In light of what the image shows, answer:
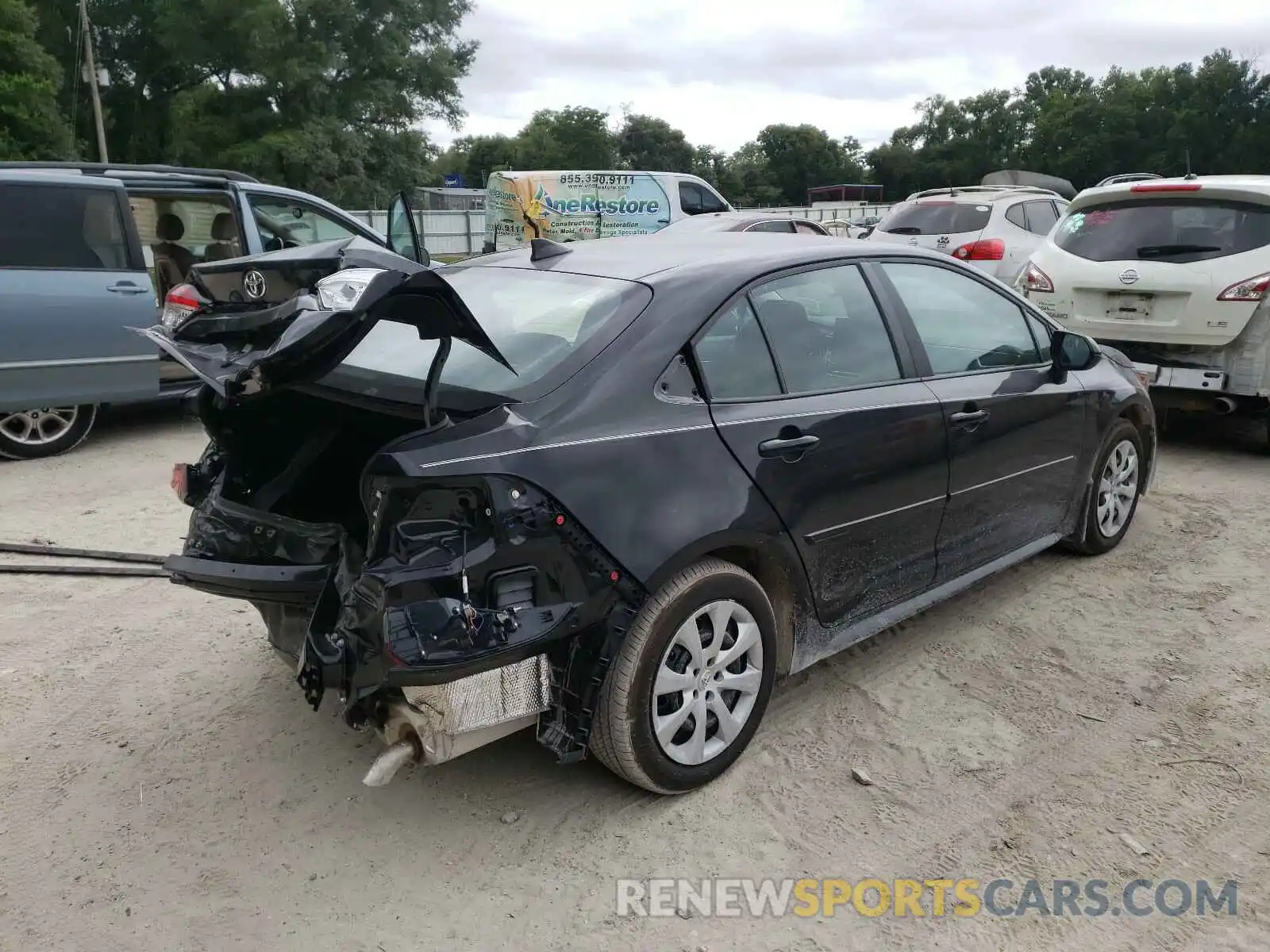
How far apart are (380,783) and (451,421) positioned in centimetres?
97

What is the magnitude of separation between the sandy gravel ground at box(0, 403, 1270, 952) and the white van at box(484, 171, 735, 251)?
15476 millimetres

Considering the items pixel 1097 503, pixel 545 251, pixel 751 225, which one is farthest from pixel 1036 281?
pixel 751 225

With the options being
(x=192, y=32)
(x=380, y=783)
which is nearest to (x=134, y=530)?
(x=380, y=783)

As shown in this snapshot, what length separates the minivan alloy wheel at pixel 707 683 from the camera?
286 cm

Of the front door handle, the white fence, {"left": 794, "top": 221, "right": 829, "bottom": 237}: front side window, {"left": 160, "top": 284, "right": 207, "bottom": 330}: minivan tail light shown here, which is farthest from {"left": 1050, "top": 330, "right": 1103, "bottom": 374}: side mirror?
the white fence

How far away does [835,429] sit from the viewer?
325cm

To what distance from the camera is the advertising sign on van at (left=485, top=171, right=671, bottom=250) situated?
61.4ft

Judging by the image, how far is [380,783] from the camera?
2574 millimetres

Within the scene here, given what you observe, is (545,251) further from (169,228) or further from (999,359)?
(169,228)

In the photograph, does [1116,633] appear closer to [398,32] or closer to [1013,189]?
[1013,189]

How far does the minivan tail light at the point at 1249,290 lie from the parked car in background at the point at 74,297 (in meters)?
5.68

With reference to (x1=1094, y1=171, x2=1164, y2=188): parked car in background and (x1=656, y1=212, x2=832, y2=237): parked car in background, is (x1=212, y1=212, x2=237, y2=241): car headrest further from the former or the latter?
(x1=656, y1=212, x2=832, y2=237): parked car in background

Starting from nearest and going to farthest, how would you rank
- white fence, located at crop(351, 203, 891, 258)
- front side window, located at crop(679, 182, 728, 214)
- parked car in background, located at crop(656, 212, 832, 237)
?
1. parked car in background, located at crop(656, 212, 832, 237)
2. front side window, located at crop(679, 182, 728, 214)
3. white fence, located at crop(351, 203, 891, 258)

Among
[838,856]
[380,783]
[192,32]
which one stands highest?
[192,32]
